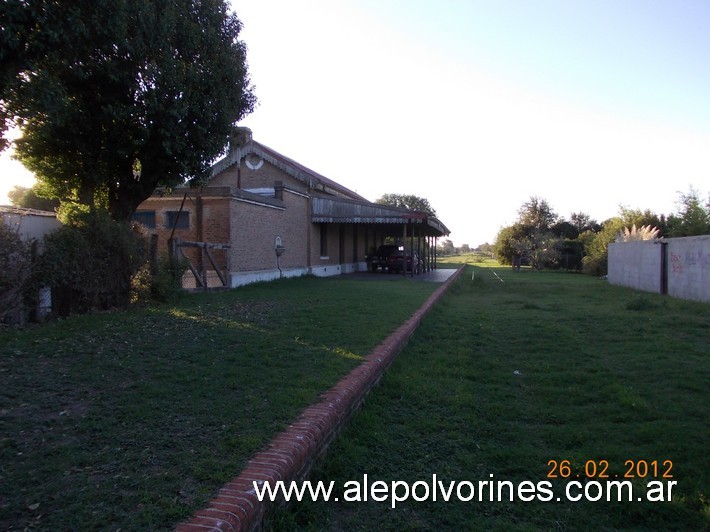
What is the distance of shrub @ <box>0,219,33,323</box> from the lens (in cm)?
698

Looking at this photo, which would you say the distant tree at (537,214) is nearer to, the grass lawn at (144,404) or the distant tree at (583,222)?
the distant tree at (583,222)

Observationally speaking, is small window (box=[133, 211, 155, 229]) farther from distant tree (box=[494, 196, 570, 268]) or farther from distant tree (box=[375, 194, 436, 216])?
distant tree (box=[375, 194, 436, 216])

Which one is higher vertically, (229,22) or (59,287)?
(229,22)

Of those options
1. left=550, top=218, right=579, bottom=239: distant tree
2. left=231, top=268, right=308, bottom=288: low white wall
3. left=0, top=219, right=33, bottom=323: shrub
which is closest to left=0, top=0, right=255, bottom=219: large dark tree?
left=0, top=219, right=33, bottom=323: shrub

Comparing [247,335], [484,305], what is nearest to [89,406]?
[247,335]

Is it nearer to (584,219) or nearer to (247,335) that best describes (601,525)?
(247,335)

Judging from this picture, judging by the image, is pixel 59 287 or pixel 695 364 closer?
pixel 695 364

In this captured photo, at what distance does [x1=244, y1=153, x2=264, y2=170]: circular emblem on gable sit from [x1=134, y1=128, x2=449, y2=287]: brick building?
48mm

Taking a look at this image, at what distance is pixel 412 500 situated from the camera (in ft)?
12.1

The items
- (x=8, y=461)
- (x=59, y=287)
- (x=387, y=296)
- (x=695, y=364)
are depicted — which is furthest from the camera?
(x=387, y=296)

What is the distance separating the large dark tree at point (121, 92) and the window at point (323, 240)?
11.8m

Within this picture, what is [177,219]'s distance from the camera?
15.8 meters

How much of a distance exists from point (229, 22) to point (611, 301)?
43.7ft

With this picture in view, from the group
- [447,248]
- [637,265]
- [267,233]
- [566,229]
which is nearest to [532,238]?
[566,229]
